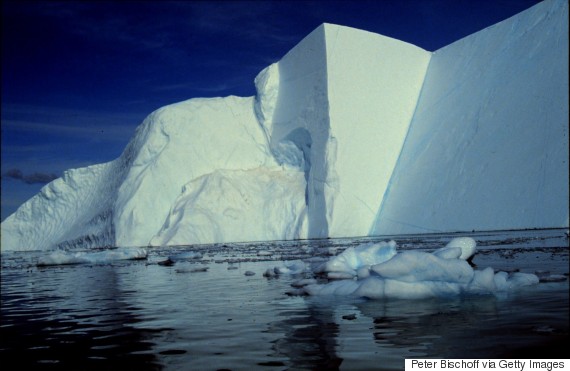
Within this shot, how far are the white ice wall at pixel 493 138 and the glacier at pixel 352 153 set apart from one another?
2.6 inches

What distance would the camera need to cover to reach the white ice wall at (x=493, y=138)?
62.6 feet

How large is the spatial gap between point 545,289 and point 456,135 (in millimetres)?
19956

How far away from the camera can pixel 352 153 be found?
28.0 m

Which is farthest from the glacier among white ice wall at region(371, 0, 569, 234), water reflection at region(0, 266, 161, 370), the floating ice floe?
water reflection at region(0, 266, 161, 370)

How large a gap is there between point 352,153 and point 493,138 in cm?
788

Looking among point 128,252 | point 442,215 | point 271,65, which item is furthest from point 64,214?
point 442,215

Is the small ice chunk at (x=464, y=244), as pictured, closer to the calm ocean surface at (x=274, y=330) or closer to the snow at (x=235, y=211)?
the calm ocean surface at (x=274, y=330)

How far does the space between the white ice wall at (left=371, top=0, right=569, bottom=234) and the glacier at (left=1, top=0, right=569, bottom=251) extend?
2.6 inches

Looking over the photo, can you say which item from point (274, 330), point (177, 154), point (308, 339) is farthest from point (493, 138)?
point (308, 339)

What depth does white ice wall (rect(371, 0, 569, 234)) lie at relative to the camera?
752 inches

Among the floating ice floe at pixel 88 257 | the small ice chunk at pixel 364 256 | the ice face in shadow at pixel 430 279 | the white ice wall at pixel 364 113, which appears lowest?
the ice face in shadow at pixel 430 279

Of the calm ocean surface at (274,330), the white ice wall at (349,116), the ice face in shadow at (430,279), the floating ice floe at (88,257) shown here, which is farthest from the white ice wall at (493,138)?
the ice face in shadow at (430,279)

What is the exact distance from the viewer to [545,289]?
18.0 ft

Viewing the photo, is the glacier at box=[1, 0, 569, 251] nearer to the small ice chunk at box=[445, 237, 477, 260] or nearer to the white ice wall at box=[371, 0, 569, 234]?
the white ice wall at box=[371, 0, 569, 234]
